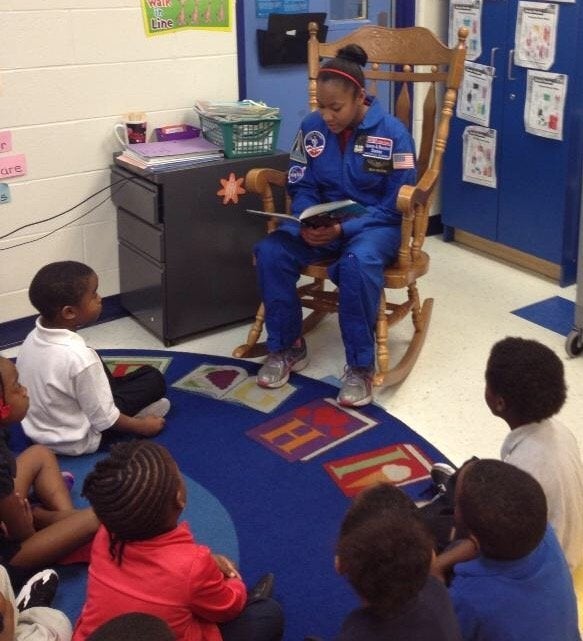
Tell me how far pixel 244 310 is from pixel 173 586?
1.93 meters

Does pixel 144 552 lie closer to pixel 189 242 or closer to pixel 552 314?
pixel 189 242

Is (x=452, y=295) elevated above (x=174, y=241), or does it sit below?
below

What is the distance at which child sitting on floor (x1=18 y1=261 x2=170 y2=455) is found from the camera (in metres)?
2.39

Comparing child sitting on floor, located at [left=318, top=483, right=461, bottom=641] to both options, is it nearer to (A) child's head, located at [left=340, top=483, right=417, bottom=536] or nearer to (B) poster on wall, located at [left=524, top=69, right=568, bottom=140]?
(A) child's head, located at [left=340, top=483, right=417, bottom=536]

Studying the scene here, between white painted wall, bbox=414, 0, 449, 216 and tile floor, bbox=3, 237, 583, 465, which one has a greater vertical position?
white painted wall, bbox=414, 0, 449, 216

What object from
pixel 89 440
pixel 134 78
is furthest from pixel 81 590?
pixel 134 78

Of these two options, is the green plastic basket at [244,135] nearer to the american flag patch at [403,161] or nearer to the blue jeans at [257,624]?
the american flag patch at [403,161]

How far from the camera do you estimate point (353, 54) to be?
2.95m

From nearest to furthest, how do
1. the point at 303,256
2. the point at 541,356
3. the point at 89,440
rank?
the point at 541,356
the point at 89,440
the point at 303,256

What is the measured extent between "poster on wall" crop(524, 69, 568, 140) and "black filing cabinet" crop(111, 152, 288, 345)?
107 centimetres

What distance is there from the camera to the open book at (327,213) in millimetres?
2762

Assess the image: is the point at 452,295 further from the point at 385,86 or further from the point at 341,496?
the point at 341,496

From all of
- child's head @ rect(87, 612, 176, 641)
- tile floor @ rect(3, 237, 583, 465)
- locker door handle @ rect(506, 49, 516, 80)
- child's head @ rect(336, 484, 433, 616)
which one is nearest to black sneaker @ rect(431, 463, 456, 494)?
tile floor @ rect(3, 237, 583, 465)

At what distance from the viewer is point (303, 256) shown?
116 inches
